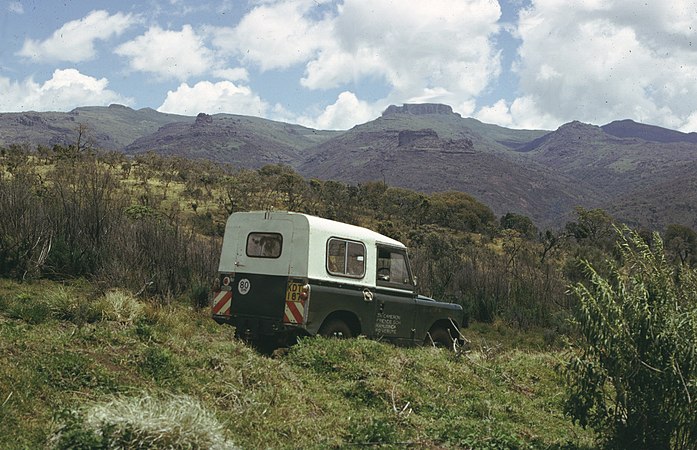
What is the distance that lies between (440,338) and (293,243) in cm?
408

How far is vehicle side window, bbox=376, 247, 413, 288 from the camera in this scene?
11.7 metres

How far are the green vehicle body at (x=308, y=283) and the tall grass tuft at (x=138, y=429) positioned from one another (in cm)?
473

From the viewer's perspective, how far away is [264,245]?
1095 centimetres

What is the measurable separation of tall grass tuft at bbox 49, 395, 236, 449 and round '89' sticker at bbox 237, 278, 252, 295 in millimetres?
5136

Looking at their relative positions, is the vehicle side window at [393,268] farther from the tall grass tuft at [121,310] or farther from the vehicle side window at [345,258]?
the tall grass tuft at [121,310]

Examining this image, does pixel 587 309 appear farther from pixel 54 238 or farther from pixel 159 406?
pixel 54 238

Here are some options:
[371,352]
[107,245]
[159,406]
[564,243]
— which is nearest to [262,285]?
[371,352]

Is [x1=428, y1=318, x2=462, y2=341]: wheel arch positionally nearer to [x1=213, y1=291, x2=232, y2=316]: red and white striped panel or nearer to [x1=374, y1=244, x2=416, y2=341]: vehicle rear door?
[x1=374, y1=244, x2=416, y2=341]: vehicle rear door

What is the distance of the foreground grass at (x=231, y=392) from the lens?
5473 mm

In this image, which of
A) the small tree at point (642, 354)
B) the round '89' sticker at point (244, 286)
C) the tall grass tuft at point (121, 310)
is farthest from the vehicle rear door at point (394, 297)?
the small tree at point (642, 354)

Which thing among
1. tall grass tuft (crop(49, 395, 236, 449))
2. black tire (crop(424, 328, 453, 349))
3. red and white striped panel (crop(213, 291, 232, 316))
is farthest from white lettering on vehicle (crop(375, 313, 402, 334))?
tall grass tuft (crop(49, 395, 236, 449))

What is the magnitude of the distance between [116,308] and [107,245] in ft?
21.1

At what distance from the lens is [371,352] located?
959 cm

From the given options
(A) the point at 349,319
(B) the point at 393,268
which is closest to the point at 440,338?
(B) the point at 393,268
